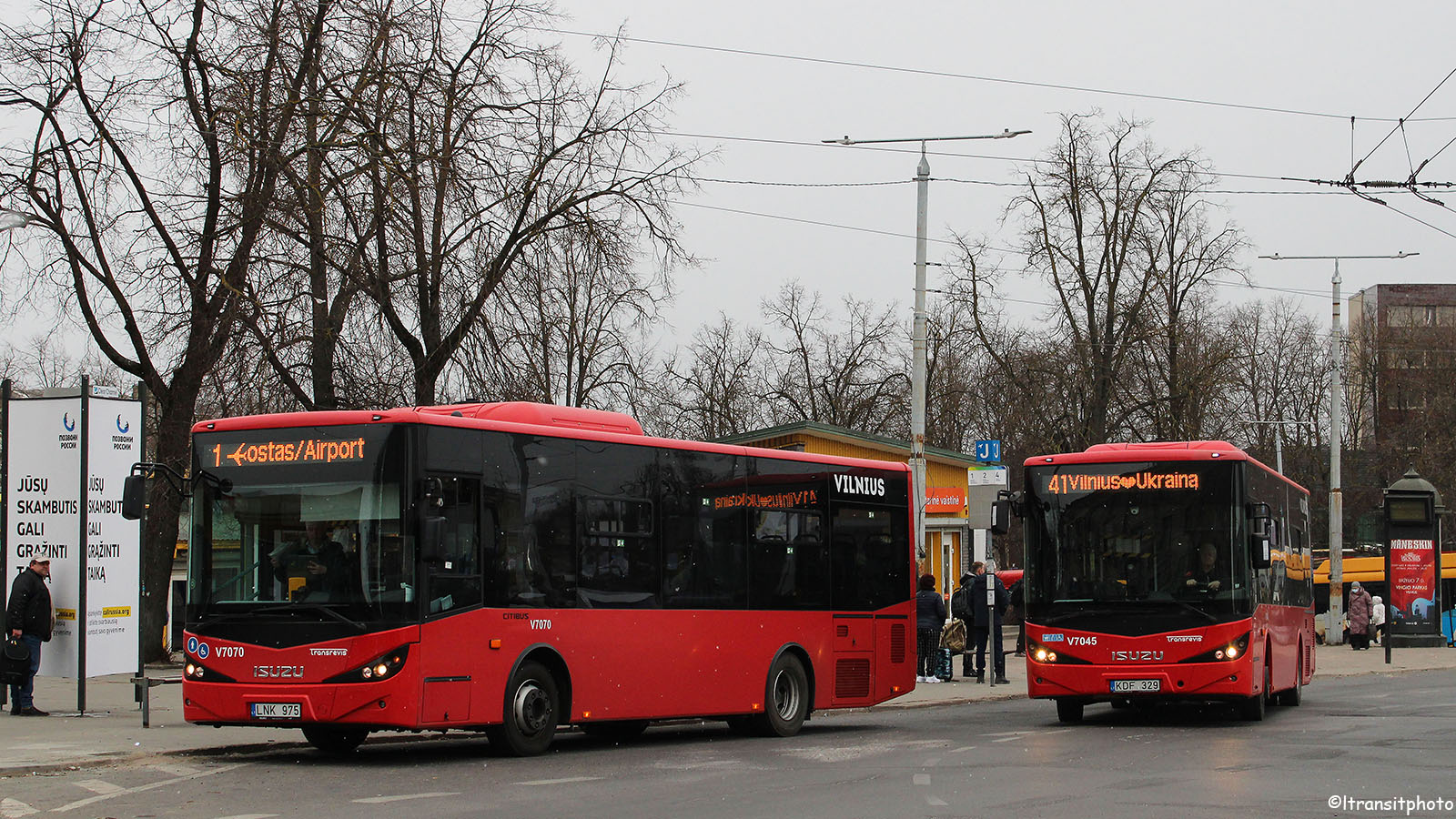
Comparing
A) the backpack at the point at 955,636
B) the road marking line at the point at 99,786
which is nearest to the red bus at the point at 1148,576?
the backpack at the point at 955,636

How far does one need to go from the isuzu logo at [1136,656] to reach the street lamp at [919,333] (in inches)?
247

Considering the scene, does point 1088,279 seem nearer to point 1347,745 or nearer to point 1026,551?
point 1026,551

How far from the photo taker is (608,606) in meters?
15.8

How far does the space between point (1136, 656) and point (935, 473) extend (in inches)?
912

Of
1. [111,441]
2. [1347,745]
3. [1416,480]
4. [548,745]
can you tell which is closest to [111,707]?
[111,441]

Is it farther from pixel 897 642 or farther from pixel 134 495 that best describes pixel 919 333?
pixel 134 495

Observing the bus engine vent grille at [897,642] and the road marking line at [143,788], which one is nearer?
the road marking line at [143,788]

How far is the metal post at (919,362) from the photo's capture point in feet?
82.8

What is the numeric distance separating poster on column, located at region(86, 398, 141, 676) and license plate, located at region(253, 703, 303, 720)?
5637mm

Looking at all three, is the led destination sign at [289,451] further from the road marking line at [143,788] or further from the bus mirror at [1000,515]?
the bus mirror at [1000,515]

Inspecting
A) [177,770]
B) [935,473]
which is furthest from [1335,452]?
[177,770]

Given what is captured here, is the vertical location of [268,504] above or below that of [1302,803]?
above

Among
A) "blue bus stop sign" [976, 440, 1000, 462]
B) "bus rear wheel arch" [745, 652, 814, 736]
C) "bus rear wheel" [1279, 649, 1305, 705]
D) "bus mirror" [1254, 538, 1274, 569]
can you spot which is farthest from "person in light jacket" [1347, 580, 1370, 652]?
"bus rear wheel arch" [745, 652, 814, 736]

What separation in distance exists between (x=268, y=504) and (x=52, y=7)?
1272 cm
